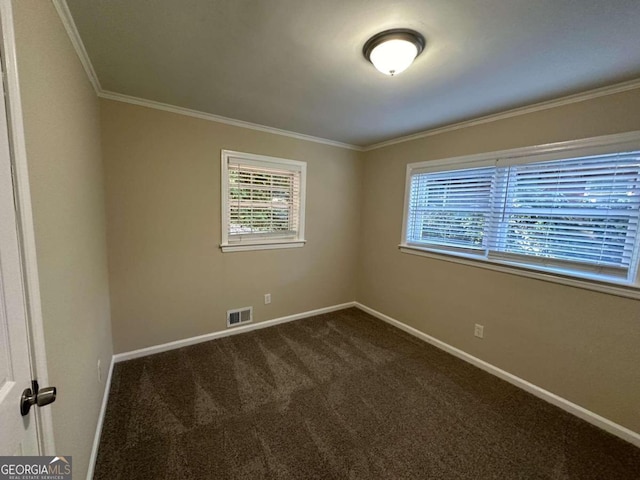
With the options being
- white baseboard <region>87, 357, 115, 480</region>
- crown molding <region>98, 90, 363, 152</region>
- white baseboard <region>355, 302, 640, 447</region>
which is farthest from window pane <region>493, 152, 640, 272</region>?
white baseboard <region>87, 357, 115, 480</region>

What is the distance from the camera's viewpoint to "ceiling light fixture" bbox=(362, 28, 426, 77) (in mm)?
1378

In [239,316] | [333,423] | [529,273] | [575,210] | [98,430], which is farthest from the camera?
[239,316]

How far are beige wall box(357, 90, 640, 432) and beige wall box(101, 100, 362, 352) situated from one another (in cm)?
131

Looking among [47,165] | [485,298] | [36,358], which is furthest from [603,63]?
[36,358]

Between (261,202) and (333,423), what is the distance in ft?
7.52

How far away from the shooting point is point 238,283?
3.04m

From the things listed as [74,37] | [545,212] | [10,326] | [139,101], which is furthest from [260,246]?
[545,212]

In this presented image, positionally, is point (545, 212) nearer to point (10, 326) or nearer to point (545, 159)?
point (545, 159)

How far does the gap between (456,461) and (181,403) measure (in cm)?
193

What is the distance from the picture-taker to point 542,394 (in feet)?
7.09

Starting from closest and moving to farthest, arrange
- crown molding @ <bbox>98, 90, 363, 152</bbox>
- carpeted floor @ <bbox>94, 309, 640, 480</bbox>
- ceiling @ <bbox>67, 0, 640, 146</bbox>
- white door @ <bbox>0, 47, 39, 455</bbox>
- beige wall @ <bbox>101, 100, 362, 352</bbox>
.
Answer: white door @ <bbox>0, 47, 39, 455</bbox> → ceiling @ <bbox>67, 0, 640, 146</bbox> → carpeted floor @ <bbox>94, 309, 640, 480</bbox> → crown molding @ <bbox>98, 90, 363, 152</bbox> → beige wall @ <bbox>101, 100, 362, 352</bbox>

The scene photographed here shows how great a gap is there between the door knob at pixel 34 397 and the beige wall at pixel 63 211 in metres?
0.18

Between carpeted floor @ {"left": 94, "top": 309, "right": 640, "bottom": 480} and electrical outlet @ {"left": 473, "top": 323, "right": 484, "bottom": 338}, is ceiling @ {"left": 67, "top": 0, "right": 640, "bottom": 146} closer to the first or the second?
electrical outlet @ {"left": 473, "top": 323, "right": 484, "bottom": 338}

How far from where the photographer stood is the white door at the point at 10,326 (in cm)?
67
